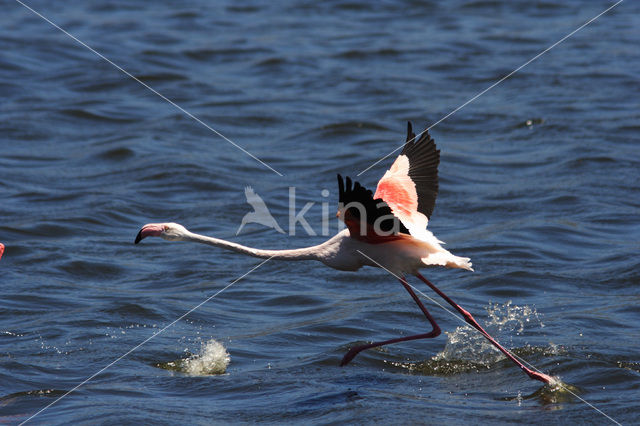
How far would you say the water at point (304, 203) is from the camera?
8.41m

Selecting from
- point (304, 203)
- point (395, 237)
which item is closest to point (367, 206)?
point (395, 237)

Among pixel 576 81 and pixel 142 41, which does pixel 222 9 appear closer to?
pixel 142 41

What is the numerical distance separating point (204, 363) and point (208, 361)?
5 cm

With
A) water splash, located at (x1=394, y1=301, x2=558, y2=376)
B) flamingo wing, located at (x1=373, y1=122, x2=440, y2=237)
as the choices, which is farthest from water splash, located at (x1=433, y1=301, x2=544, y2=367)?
flamingo wing, located at (x1=373, y1=122, x2=440, y2=237)

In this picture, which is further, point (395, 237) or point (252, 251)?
point (395, 237)

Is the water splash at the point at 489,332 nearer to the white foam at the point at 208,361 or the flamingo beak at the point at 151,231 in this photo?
the white foam at the point at 208,361

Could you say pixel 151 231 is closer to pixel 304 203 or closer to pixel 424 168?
pixel 424 168

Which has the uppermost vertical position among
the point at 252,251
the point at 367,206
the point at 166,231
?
the point at 367,206

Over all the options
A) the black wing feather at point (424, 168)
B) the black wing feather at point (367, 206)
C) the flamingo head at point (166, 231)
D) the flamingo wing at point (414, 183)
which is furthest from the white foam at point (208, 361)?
the black wing feather at point (424, 168)

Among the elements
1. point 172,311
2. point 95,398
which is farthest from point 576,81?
point 95,398

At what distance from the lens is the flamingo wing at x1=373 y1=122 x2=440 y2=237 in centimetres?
883

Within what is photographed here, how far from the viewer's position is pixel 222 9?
87.4ft

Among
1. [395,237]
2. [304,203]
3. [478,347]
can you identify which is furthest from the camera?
[304,203]

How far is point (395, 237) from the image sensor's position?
8.63m
